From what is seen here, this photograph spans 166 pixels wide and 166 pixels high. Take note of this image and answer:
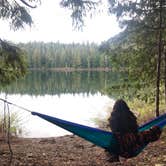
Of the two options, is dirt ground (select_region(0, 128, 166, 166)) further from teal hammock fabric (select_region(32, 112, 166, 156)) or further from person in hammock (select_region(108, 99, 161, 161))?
person in hammock (select_region(108, 99, 161, 161))

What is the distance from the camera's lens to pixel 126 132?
4.93 m

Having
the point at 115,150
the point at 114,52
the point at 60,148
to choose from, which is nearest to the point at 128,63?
the point at 114,52

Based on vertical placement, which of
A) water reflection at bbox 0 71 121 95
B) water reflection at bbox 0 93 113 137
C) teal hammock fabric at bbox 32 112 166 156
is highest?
teal hammock fabric at bbox 32 112 166 156

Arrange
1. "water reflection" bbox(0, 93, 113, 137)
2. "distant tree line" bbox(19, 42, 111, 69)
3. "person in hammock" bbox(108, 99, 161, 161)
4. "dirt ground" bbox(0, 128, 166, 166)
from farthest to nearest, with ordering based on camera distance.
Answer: "distant tree line" bbox(19, 42, 111, 69) < "water reflection" bbox(0, 93, 113, 137) < "dirt ground" bbox(0, 128, 166, 166) < "person in hammock" bbox(108, 99, 161, 161)

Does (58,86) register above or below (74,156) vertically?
below

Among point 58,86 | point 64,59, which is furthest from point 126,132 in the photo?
point 64,59

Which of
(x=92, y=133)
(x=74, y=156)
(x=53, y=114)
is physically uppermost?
(x=92, y=133)

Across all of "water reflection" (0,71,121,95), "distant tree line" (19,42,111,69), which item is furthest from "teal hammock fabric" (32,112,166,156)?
"distant tree line" (19,42,111,69)

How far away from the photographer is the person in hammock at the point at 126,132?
4867 mm

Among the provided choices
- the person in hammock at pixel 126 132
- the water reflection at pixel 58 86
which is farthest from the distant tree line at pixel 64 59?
the person in hammock at pixel 126 132

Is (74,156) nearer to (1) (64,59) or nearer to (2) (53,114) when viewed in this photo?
(2) (53,114)

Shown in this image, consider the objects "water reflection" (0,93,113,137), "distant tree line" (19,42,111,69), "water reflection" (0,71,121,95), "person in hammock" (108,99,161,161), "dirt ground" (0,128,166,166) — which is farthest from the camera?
"distant tree line" (19,42,111,69)

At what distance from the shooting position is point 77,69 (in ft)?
269

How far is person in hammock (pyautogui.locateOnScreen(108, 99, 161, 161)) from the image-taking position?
487 centimetres
